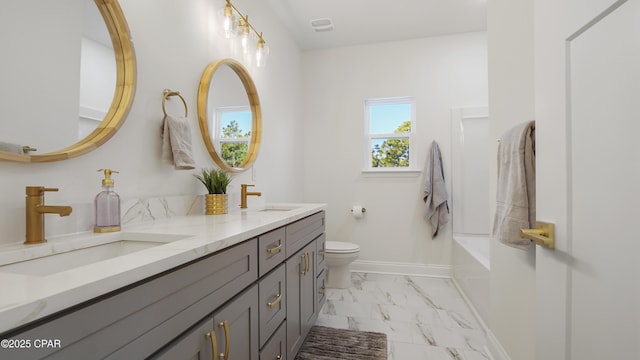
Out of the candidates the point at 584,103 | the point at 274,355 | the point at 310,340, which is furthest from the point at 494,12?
the point at 310,340

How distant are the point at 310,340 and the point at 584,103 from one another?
6.03 feet

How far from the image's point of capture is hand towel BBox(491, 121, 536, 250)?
3.92 feet

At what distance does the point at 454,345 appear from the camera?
1.82 m

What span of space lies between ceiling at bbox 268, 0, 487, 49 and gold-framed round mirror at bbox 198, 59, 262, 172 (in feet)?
3.35

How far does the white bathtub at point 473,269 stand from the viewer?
1.99 metres

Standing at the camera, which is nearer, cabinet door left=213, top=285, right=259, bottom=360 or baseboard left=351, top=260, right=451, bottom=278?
cabinet door left=213, top=285, right=259, bottom=360

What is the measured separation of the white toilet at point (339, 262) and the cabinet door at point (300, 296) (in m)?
0.80

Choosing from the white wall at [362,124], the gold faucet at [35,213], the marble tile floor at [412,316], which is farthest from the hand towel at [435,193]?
the gold faucet at [35,213]

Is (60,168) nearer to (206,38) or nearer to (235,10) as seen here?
(206,38)

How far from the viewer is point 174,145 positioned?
1337 millimetres

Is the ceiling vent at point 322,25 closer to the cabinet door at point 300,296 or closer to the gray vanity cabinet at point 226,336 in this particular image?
the cabinet door at point 300,296

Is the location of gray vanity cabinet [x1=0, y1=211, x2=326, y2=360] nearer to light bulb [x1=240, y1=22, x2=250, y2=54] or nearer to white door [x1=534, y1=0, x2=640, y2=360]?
white door [x1=534, y1=0, x2=640, y2=360]

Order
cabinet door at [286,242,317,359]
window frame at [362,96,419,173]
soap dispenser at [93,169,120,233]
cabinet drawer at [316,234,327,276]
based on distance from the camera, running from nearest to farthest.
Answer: soap dispenser at [93,169,120,233] → cabinet door at [286,242,317,359] → cabinet drawer at [316,234,327,276] → window frame at [362,96,419,173]

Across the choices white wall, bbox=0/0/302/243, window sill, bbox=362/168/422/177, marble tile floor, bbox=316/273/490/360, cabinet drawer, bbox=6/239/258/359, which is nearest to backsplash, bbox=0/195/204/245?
white wall, bbox=0/0/302/243
